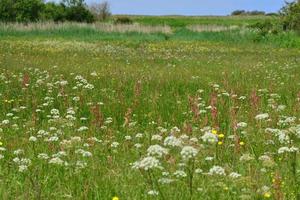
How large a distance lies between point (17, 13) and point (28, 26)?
41.2ft

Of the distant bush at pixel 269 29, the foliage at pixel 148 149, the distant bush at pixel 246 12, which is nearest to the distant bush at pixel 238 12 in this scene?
the distant bush at pixel 246 12

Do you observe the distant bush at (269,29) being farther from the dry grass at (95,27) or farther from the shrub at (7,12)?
the shrub at (7,12)

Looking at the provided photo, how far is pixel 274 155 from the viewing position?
634 cm

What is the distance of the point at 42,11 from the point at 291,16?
36.9m

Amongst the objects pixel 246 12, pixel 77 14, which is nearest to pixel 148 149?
pixel 77 14

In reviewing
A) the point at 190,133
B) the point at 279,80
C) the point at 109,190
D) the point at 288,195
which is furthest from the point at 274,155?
the point at 279,80

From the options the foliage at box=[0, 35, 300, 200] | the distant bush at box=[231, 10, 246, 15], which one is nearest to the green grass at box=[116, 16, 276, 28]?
the distant bush at box=[231, 10, 246, 15]

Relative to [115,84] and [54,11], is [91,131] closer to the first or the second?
[115,84]

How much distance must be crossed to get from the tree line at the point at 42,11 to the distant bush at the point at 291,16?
32001 mm

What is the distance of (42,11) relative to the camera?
240ft

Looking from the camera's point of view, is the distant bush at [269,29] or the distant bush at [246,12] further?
the distant bush at [246,12]

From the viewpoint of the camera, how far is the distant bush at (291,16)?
4766 cm

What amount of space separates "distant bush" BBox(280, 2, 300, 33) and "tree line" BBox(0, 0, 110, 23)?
105ft

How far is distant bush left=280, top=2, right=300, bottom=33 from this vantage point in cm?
4766
